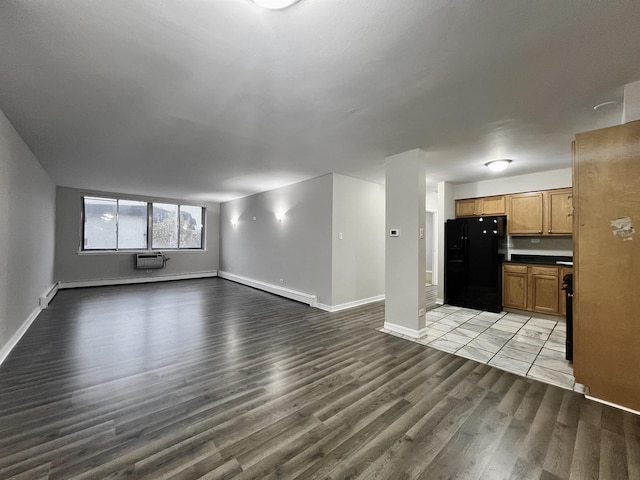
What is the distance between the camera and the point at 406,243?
3.71m

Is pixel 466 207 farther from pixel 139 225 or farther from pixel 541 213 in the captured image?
pixel 139 225

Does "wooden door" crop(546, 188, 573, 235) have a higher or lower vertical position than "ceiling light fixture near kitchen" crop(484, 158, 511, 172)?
lower

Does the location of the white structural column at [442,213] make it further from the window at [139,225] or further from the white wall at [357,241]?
the window at [139,225]

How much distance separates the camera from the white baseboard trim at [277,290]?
5.29m

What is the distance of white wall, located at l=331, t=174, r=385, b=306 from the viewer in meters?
4.94

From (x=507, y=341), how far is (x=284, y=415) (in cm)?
316

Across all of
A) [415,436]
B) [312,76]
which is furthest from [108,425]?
[312,76]

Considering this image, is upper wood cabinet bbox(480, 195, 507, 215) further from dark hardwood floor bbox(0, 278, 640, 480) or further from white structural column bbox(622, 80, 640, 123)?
dark hardwood floor bbox(0, 278, 640, 480)

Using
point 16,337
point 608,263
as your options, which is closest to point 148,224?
point 16,337

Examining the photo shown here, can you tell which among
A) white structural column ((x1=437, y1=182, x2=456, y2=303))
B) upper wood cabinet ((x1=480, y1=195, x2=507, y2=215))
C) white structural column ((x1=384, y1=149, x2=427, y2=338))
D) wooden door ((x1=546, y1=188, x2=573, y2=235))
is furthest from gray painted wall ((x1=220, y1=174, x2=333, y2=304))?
wooden door ((x1=546, y1=188, x2=573, y2=235))

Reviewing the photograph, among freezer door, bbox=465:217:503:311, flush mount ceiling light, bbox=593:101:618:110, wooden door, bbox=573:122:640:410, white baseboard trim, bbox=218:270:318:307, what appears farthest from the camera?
white baseboard trim, bbox=218:270:318:307

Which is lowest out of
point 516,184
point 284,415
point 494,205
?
point 284,415

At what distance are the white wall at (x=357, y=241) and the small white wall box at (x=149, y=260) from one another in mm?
5908

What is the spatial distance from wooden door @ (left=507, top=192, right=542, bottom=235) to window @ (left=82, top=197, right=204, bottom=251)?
8.86 meters
